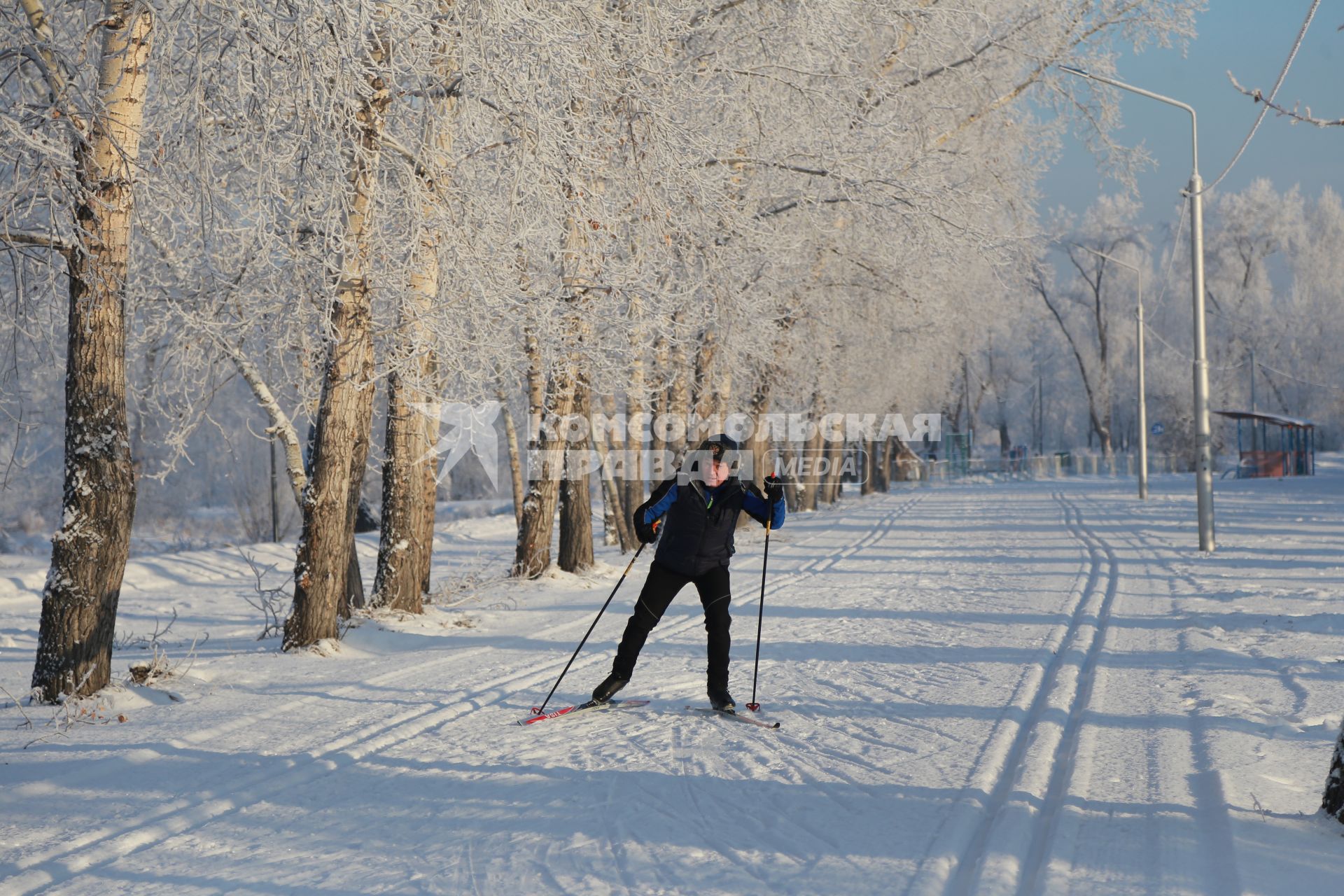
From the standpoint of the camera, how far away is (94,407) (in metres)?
7.63

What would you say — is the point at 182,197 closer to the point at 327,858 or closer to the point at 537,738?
the point at 537,738

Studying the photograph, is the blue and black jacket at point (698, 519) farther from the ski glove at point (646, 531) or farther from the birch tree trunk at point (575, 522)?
the birch tree trunk at point (575, 522)

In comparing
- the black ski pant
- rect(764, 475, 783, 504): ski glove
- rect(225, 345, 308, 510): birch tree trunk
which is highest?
rect(225, 345, 308, 510): birch tree trunk

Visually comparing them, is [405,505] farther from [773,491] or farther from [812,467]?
[812,467]

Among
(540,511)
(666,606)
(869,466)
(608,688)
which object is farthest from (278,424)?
(869,466)

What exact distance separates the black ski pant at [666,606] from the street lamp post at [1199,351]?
1355 centimetres

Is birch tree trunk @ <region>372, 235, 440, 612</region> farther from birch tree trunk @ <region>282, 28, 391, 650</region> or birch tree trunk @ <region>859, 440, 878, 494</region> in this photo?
birch tree trunk @ <region>859, 440, 878, 494</region>

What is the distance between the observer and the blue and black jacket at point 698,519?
7.23 m

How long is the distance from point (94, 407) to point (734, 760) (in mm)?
5031

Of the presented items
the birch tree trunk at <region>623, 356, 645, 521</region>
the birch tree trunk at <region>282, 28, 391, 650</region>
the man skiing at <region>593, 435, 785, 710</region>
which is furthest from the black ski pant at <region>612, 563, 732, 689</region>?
the birch tree trunk at <region>623, 356, 645, 521</region>

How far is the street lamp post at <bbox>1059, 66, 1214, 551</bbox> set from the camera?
Result: 59.5 ft

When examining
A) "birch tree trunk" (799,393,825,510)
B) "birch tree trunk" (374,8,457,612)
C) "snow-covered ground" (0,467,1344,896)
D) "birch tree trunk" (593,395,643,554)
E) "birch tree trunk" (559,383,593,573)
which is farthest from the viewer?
"birch tree trunk" (799,393,825,510)

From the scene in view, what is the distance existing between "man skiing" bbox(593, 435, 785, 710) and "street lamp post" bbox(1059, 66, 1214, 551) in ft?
44.1

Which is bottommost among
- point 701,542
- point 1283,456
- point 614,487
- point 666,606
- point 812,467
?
point 666,606
